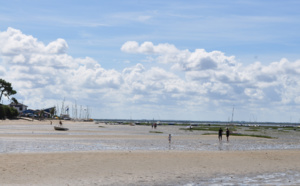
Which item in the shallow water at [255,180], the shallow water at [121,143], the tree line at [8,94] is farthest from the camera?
the tree line at [8,94]

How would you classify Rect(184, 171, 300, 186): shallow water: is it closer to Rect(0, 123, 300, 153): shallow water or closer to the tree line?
Rect(0, 123, 300, 153): shallow water

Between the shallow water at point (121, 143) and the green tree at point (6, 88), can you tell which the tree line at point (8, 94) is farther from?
the shallow water at point (121, 143)

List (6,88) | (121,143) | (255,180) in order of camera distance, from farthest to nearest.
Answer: (6,88)
(121,143)
(255,180)

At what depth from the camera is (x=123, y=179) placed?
20625mm

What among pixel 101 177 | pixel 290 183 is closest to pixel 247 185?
pixel 290 183

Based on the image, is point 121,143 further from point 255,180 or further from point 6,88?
point 6,88

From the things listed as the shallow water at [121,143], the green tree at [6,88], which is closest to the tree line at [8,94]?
the green tree at [6,88]

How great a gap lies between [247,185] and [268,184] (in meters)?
1.21

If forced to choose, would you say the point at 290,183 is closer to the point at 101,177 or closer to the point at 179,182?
the point at 179,182

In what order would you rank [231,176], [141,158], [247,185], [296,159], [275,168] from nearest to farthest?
[247,185], [231,176], [275,168], [141,158], [296,159]

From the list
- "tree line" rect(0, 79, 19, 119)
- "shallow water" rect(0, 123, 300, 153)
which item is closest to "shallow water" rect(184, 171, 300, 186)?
"shallow water" rect(0, 123, 300, 153)

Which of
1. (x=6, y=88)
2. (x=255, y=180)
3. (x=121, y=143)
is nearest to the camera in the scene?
(x=255, y=180)

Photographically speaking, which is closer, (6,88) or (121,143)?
(121,143)

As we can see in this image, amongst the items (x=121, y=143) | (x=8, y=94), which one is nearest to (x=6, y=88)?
(x=8, y=94)
